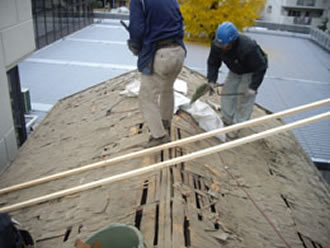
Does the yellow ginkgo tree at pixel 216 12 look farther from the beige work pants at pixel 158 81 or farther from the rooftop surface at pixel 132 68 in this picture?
the beige work pants at pixel 158 81

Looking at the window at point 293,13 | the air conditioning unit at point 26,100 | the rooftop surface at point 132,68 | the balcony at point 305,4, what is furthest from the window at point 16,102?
the window at point 293,13

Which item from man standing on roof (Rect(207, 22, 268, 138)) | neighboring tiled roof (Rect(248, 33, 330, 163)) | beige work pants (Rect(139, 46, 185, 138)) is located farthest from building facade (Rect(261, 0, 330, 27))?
beige work pants (Rect(139, 46, 185, 138))

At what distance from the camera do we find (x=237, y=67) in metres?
4.64

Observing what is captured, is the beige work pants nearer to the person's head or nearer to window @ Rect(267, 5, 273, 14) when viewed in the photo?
the person's head

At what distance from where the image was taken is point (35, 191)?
154 inches

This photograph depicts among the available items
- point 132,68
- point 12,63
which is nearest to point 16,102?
point 12,63

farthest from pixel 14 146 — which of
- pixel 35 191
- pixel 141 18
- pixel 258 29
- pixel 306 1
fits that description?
pixel 306 1

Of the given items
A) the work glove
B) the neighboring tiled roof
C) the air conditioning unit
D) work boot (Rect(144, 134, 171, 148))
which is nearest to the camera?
work boot (Rect(144, 134, 171, 148))

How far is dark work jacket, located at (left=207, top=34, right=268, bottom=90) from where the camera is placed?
4.39 metres

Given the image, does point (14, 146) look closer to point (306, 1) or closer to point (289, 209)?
point (289, 209)

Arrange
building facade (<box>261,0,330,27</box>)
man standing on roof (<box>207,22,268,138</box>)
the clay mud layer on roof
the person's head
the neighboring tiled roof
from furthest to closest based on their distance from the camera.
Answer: building facade (<box>261,0,330,27</box>) → the neighboring tiled roof → man standing on roof (<box>207,22,268,138</box>) → the person's head → the clay mud layer on roof

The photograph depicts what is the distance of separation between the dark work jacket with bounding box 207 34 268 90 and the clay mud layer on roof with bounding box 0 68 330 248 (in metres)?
1.01

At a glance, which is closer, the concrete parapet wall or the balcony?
the concrete parapet wall

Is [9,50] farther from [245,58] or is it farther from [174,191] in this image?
[245,58]
